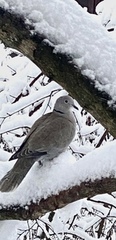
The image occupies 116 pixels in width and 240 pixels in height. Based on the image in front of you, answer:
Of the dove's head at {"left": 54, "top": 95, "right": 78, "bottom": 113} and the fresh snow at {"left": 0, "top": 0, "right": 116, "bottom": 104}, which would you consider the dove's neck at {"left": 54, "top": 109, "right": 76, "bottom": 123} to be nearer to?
the dove's head at {"left": 54, "top": 95, "right": 78, "bottom": 113}

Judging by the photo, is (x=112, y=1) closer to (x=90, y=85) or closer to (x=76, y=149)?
(x=76, y=149)

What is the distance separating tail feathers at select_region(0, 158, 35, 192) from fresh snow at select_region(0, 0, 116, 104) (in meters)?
0.61

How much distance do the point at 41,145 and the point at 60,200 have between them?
591 mm

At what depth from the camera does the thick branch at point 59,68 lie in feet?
4.20

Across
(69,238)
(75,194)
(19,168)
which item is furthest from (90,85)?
(69,238)

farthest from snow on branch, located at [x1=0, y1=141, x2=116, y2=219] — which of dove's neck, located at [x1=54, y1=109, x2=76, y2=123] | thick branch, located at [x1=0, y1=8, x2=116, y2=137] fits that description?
dove's neck, located at [x1=54, y1=109, x2=76, y2=123]

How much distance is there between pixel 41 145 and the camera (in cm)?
212

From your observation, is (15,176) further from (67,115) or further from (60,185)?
(67,115)

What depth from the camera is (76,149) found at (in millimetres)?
3148

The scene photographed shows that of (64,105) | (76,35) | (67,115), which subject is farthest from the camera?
(64,105)

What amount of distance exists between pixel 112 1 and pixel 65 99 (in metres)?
1.27


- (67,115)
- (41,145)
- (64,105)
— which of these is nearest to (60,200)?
(41,145)

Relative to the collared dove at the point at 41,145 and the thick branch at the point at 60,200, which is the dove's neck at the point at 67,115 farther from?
the thick branch at the point at 60,200

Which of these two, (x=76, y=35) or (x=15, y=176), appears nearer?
(x=76, y=35)
